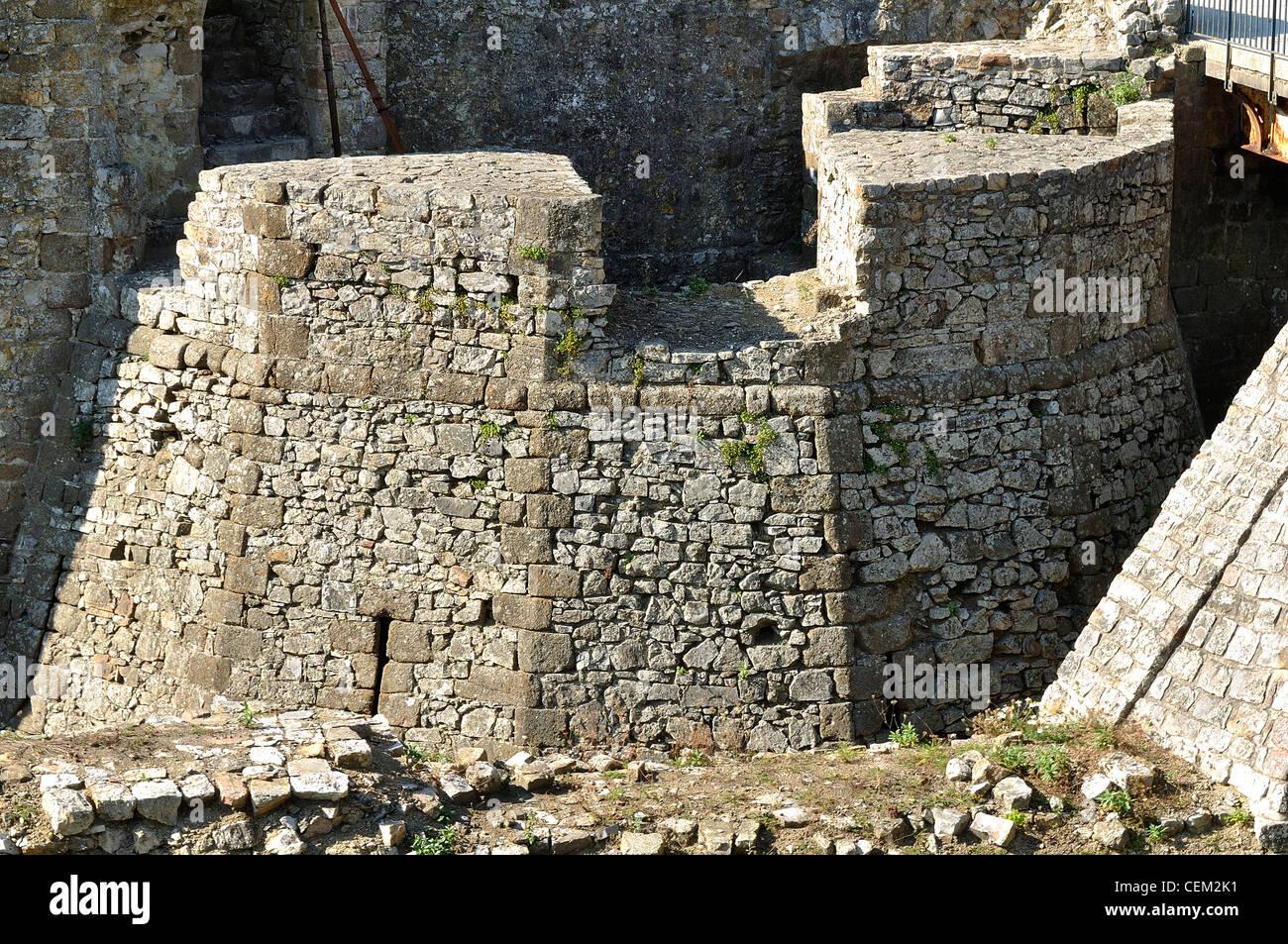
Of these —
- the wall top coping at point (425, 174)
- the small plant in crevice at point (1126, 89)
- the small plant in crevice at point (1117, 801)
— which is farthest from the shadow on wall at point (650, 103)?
the small plant in crevice at point (1117, 801)

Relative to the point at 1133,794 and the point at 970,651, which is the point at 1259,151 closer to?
the point at 970,651

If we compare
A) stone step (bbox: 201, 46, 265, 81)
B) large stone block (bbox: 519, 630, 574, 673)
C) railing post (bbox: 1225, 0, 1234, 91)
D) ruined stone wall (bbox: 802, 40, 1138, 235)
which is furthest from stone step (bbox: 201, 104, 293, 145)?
railing post (bbox: 1225, 0, 1234, 91)

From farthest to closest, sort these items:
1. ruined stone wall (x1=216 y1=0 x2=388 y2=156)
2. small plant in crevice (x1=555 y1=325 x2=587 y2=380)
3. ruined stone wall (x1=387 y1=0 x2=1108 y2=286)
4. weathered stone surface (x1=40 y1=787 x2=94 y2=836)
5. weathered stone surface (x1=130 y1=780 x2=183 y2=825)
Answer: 1. ruined stone wall (x1=387 y1=0 x2=1108 y2=286)
2. ruined stone wall (x1=216 y1=0 x2=388 y2=156)
3. small plant in crevice (x1=555 y1=325 x2=587 y2=380)
4. weathered stone surface (x1=130 y1=780 x2=183 y2=825)
5. weathered stone surface (x1=40 y1=787 x2=94 y2=836)

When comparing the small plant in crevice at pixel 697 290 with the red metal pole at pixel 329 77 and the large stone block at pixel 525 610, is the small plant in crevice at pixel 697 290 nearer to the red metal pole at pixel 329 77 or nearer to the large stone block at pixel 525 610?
the large stone block at pixel 525 610

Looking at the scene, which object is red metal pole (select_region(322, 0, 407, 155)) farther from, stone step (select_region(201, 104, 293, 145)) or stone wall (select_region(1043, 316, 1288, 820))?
stone wall (select_region(1043, 316, 1288, 820))

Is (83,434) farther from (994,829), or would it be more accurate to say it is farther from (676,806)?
(994,829)

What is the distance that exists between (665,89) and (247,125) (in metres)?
3.26

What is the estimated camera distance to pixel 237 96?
15312 millimetres

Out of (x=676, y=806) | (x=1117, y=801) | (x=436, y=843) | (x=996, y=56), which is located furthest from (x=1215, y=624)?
(x=996, y=56)

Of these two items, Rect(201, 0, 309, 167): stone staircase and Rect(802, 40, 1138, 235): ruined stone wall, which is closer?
Rect(802, 40, 1138, 235): ruined stone wall

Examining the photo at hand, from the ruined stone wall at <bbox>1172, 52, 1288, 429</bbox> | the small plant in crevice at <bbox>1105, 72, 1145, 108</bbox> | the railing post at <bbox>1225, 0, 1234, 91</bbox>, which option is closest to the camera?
the railing post at <bbox>1225, 0, 1234, 91</bbox>

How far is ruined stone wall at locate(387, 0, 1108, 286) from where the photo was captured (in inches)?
611

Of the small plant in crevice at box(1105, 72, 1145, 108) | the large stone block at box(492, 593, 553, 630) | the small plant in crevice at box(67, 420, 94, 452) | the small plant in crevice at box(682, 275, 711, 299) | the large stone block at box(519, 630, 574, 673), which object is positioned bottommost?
the large stone block at box(519, 630, 574, 673)

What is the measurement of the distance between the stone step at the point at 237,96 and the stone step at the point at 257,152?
348 millimetres
